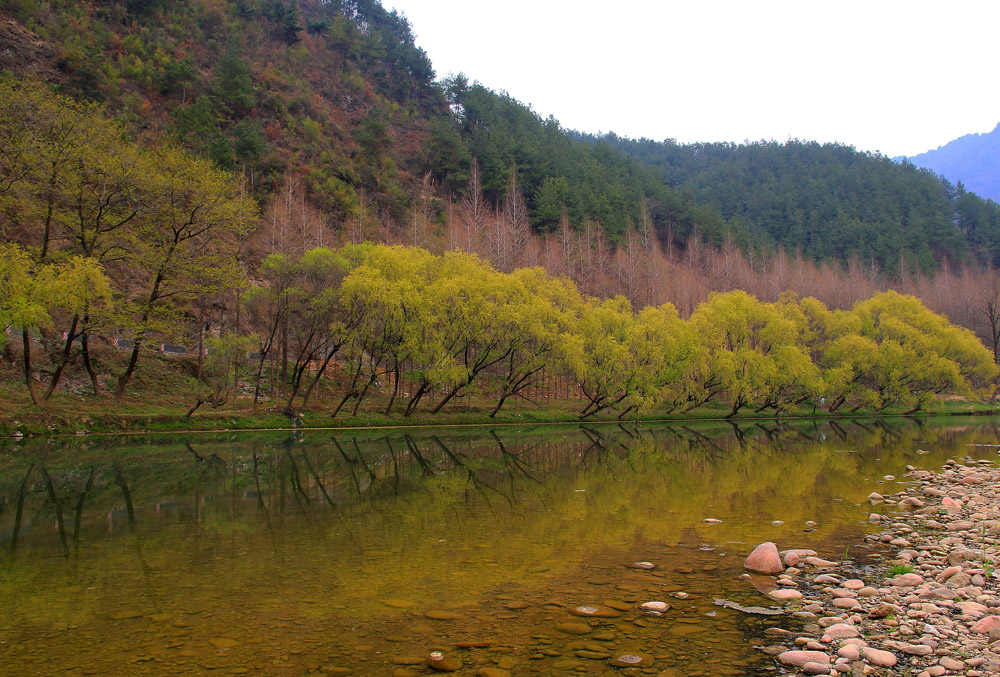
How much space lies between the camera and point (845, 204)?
5655 inches

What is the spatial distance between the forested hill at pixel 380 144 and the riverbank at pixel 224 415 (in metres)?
15.1

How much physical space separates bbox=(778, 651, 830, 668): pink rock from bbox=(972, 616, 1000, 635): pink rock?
2469mm

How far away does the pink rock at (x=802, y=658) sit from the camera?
6.83 m

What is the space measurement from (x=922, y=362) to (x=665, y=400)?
28405mm

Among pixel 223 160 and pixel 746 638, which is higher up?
pixel 223 160

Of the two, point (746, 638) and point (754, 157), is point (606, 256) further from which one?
point (754, 157)

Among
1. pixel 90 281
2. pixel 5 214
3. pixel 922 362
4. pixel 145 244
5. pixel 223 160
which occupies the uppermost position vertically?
pixel 223 160

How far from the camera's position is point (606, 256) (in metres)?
79.8

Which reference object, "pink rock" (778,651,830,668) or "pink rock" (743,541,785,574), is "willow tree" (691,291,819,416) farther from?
"pink rock" (778,651,830,668)

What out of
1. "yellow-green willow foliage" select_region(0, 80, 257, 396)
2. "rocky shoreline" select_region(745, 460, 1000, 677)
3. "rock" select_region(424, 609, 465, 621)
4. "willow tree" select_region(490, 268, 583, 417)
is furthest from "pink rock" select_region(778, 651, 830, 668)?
"willow tree" select_region(490, 268, 583, 417)

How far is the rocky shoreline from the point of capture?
6.88 meters

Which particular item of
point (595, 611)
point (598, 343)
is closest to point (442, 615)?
point (595, 611)

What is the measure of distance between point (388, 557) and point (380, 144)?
7506 cm

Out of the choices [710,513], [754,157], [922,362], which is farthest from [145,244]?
[754,157]
